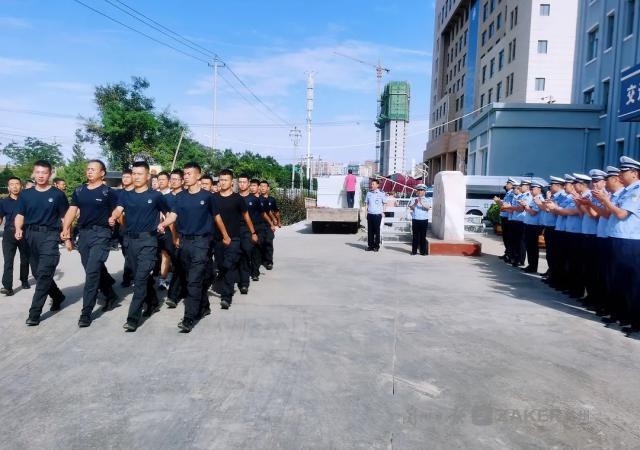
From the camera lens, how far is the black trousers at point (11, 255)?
7.54m

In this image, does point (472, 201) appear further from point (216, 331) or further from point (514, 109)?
point (216, 331)

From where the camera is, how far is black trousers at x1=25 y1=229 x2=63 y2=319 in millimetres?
5875

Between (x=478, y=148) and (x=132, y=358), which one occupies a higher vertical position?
(x=478, y=148)

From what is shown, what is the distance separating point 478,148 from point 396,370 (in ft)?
92.4

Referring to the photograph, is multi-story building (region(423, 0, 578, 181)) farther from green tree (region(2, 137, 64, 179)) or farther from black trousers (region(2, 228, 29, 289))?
green tree (region(2, 137, 64, 179))

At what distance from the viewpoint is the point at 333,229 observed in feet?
65.1

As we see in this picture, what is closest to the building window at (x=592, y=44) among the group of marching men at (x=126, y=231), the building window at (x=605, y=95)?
the building window at (x=605, y=95)

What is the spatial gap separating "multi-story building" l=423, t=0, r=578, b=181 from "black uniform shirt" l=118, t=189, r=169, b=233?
3516 cm

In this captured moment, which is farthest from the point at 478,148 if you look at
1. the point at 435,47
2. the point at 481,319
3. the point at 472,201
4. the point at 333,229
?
the point at 435,47

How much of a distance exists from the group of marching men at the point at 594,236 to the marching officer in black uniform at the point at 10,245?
8148 millimetres

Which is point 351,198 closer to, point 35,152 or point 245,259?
point 245,259

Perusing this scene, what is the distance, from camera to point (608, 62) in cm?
2334

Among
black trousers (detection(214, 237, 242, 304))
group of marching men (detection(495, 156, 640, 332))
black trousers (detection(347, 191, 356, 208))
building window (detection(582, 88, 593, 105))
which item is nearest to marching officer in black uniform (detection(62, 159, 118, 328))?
black trousers (detection(214, 237, 242, 304))

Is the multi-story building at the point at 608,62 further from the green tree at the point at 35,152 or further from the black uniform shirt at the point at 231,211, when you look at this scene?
the green tree at the point at 35,152
